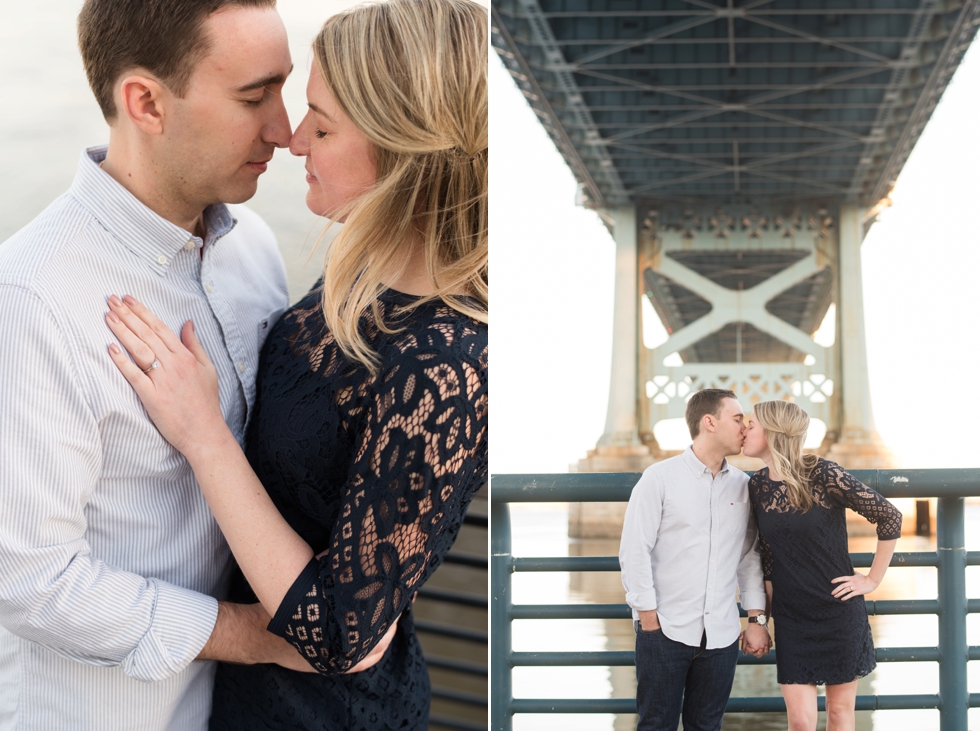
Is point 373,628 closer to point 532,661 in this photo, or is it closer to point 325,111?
point 325,111

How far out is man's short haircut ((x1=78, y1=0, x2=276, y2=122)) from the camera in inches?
42.6

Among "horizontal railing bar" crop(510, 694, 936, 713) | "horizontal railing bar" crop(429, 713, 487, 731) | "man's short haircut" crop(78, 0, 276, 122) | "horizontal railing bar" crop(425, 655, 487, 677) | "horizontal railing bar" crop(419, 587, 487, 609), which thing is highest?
"man's short haircut" crop(78, 0, 276, 122)

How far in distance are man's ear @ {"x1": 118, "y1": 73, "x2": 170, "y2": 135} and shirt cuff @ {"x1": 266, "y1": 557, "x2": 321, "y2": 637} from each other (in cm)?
62

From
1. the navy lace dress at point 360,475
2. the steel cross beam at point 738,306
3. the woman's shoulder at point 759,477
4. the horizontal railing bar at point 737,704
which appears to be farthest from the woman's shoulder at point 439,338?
the steel cross beam at point 738,306

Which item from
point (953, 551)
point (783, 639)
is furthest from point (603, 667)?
point (953, 551)

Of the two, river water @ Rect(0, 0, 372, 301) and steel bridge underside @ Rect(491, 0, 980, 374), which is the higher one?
steel bridge underside @ Rect(491, 0, 980, 374)

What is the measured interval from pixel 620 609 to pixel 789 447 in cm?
49

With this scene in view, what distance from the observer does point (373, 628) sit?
39.2 inches

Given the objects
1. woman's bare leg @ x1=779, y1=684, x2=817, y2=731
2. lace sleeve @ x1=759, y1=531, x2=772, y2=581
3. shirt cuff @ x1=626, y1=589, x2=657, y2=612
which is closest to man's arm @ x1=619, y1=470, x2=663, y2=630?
shirt cuff @ x1=626, y1=589, x2=657, y2=612

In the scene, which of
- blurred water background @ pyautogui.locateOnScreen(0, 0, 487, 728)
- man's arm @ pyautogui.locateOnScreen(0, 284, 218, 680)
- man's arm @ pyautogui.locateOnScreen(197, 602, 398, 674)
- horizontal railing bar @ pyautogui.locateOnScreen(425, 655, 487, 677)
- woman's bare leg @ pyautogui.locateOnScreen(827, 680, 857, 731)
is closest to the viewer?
man's arm @ pyautogui.locateOnScreen(0, 284, 218, 680)

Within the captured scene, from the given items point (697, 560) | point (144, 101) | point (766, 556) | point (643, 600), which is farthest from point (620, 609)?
point (144, 101)

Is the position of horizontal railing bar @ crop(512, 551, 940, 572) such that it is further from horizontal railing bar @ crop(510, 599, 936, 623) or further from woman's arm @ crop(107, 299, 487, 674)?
woman's arm @ crop(107, 299, 487, 674)

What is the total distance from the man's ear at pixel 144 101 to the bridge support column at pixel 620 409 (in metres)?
1.13

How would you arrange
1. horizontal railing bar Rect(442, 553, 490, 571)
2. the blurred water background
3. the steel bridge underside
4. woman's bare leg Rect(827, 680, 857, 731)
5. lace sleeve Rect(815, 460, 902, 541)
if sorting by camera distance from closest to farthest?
the blurred water background
lace sleeve Rect(815, 460, 902, 541)
woman's bare leg Rect(827, 680, 857, 731)
horizontal railing bar Rect(442, 553, 490, 571)
the steel bridge underside
